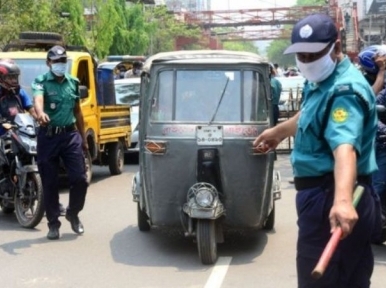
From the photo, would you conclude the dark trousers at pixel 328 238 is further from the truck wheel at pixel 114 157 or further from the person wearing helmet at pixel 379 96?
the truck wheel at pixel 114 157

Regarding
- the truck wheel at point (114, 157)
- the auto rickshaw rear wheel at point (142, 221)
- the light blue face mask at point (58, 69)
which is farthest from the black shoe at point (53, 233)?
the truck wheel at point (114, 157)

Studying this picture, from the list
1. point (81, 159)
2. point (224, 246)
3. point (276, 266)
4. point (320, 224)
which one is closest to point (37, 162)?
point (81, 159)

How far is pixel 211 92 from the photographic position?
302 inches

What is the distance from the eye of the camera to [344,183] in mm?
3488

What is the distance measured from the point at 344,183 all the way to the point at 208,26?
88768 mm

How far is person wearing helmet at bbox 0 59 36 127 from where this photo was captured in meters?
8.94

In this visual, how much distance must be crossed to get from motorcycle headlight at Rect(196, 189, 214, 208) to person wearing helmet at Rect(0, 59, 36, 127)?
8.68ft

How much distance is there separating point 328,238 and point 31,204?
5.55 metres

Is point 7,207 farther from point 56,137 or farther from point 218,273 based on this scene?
point 218,273

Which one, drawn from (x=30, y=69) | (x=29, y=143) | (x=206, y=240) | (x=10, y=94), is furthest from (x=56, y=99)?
(x=30, y=69)

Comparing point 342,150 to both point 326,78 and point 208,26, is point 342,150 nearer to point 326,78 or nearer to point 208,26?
point 326,78

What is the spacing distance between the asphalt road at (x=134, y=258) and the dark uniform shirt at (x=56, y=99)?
119 centimetres

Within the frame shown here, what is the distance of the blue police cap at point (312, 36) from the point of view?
12.3 feet

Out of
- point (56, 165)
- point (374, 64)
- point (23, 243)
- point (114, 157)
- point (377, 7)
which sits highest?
point (377, 7)
